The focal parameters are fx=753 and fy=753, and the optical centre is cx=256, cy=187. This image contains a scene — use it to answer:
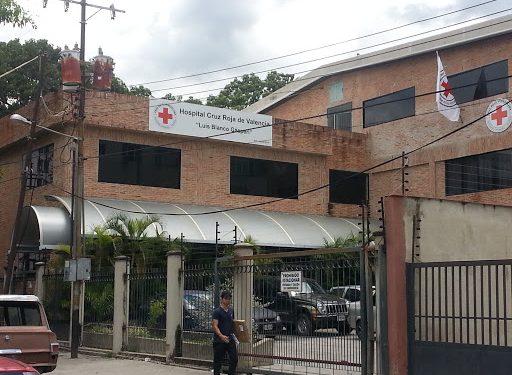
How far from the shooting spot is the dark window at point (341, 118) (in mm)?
36500

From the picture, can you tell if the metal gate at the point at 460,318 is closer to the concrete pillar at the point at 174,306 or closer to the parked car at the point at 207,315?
the parked car at the point at 207,315

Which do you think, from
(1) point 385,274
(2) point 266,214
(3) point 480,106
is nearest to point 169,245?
(2) point 266,214

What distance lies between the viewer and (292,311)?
13.1 m

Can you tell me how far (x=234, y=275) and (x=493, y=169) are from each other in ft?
58.9

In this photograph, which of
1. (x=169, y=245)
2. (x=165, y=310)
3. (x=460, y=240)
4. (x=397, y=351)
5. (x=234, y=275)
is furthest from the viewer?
(x=169, y=245)

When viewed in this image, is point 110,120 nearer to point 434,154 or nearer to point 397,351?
point 434,154

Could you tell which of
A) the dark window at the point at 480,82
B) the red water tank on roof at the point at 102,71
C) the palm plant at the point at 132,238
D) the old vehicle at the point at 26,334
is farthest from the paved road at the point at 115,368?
the dark window at the point at 480,82

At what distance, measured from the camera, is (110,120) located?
2745 cm

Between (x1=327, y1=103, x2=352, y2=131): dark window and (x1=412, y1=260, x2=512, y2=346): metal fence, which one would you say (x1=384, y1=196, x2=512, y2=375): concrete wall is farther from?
(x1=327, y1=103, x2=352, y2=131): dark window

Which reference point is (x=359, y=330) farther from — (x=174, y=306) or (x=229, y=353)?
(x=174, y=306)

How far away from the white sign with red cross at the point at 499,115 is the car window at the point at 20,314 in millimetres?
20663

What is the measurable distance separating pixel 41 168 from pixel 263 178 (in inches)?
355

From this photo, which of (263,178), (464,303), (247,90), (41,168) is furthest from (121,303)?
(247,90)

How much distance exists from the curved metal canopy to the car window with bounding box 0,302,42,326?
10458 mm
